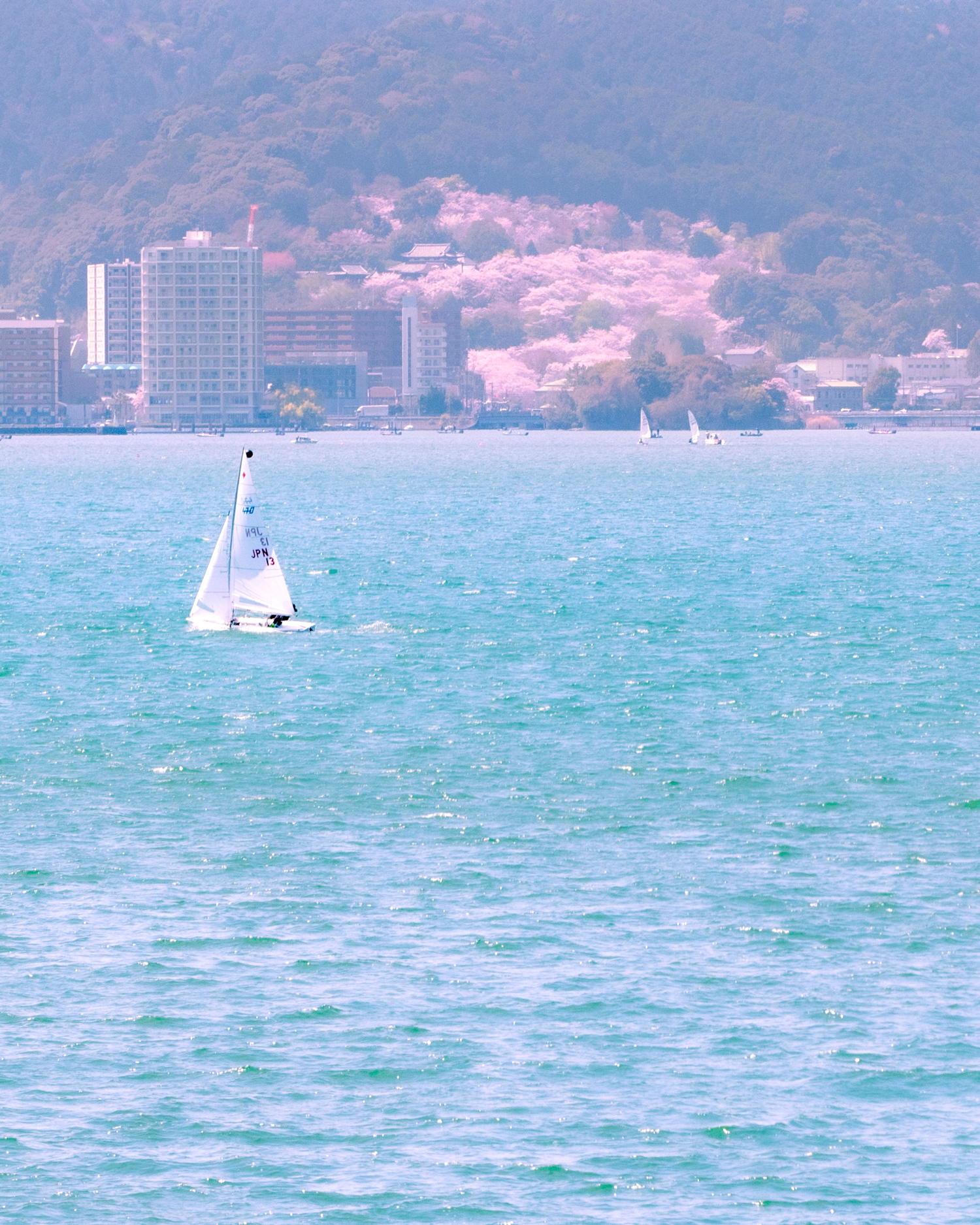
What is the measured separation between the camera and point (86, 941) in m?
38.8

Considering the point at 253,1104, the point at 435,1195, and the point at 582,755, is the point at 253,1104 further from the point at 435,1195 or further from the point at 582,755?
the point at 582,755

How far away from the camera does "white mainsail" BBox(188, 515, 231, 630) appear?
85.9m

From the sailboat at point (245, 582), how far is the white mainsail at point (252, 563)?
0.08ft

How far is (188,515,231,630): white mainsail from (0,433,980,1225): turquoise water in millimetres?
4578

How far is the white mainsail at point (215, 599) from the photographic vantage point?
282 feet

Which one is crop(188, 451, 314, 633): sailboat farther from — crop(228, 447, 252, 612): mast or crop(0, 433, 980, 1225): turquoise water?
crop(0, 433, 980, 1225): turquoise water

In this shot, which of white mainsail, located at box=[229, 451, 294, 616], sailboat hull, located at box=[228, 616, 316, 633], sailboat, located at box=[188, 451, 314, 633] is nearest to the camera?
white mainsail, located at box=[229, 451, 294, 616]

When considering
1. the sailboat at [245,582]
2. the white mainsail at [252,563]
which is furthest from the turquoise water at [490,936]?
the sailboat at [245,582]

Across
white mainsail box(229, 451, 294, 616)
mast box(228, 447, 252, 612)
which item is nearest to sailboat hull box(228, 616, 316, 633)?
white mainsail box(229, 451, 294, 616)

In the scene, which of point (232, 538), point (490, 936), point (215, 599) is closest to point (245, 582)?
point (215, 599)

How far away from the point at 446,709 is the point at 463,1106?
36.8 meters

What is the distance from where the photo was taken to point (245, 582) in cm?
8719

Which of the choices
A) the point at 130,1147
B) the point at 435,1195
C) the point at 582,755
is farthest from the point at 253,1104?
the point at 582,755

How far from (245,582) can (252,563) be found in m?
2.78
